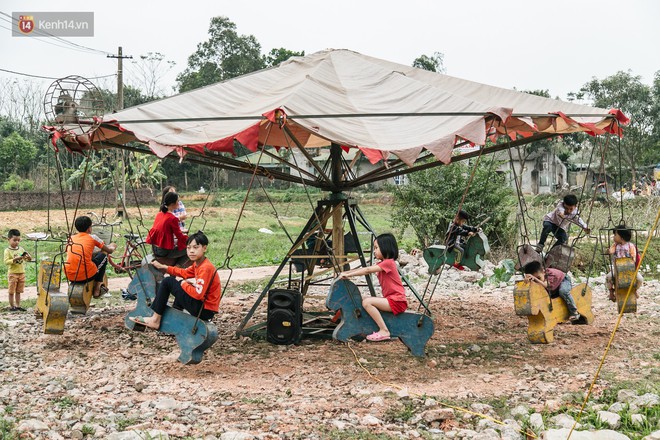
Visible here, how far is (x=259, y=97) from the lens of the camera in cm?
897

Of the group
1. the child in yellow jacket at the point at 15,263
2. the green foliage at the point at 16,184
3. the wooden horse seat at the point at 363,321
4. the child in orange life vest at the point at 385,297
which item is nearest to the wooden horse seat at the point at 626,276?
the wooden horse seat at the point at 363,321

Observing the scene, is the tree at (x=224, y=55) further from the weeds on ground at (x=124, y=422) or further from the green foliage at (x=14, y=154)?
the weeds on ground at (x=124, y=422)

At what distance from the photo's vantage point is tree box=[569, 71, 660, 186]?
45.8 metres

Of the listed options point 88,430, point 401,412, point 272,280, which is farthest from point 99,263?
point 401,412

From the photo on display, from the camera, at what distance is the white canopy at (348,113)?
7273 mm

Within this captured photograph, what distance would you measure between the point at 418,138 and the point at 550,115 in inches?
67.1

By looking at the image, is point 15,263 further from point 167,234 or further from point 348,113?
point 348,113

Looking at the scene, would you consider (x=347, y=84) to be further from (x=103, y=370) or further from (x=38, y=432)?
(x=38, y=432)

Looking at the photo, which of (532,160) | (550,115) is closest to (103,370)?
(550,115)

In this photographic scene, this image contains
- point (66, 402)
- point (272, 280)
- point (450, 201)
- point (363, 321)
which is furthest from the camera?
point (450, 201)

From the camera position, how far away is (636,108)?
46.1 meters

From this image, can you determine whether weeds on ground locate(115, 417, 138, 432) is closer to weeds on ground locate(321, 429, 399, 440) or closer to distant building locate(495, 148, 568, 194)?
weeds on ground locate(321, 429, 399, 440)

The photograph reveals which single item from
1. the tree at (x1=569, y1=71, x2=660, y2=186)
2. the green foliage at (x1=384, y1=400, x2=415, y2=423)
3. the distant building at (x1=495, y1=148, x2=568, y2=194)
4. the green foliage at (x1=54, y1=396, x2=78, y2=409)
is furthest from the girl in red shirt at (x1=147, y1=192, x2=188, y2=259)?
the distant building at (x1=495, y1=148, x2=568, y2=194)

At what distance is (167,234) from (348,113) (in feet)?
9.81
